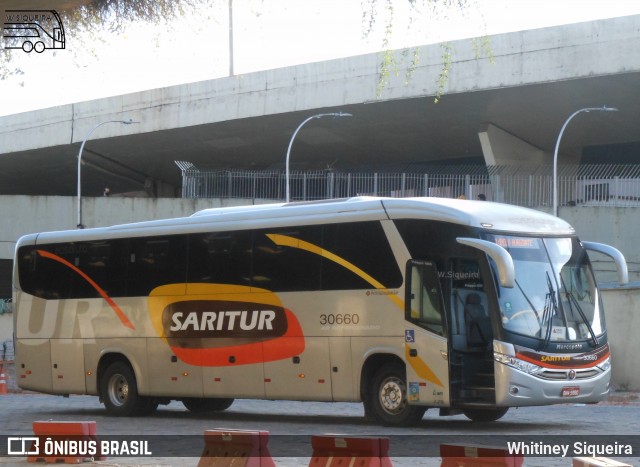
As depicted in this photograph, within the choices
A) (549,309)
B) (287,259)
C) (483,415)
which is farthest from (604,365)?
(287,259)

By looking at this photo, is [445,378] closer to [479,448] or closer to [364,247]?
[364,247]

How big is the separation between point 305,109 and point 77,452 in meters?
40.5

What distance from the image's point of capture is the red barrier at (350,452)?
8.77 metres

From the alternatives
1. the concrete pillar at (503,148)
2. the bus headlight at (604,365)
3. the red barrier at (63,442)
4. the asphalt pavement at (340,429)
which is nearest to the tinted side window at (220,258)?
the asphalt pavement at (340,429)

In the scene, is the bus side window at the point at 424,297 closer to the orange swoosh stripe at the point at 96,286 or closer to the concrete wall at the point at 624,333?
the orange swoosh stripe at the point at 96,286

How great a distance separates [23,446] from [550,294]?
24.1 feet

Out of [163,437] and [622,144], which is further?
[622,144]

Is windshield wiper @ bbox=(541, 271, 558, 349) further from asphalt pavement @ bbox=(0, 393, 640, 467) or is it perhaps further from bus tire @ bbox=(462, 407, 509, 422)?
bus tire @ bbox=(462, 407, 509, 422)

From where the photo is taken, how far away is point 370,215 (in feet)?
56.7

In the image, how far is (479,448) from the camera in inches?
320

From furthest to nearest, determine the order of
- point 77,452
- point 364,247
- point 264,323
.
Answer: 1. point 264,323
2. point 364,247
3. point 77,452

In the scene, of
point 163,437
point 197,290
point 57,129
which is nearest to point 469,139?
point 57,129

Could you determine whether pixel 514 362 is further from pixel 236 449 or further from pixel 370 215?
pixel 236 449

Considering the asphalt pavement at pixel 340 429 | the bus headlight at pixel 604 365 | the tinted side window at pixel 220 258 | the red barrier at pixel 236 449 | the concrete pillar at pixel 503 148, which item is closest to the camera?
the red barrier at pixel 236 449
